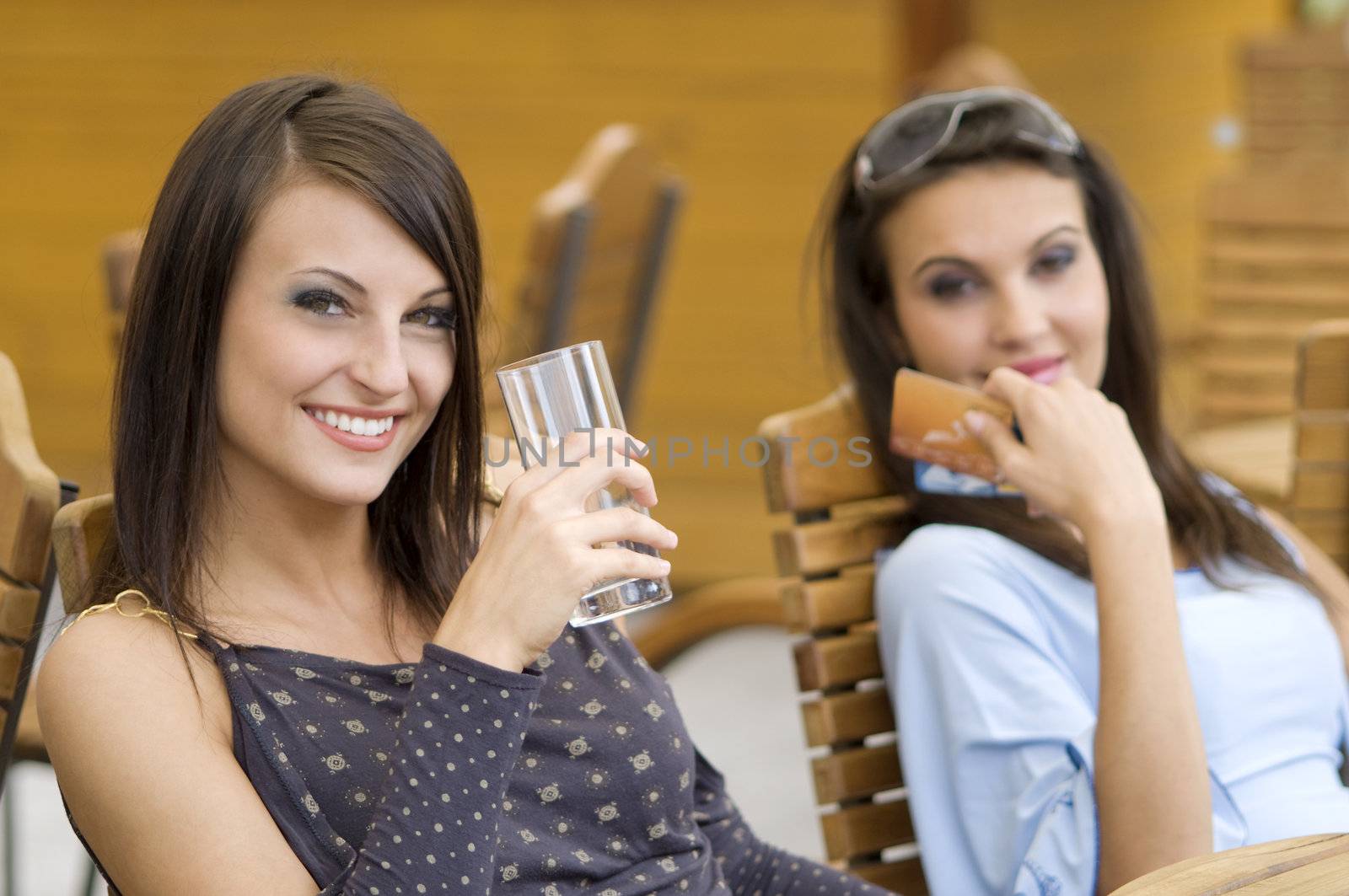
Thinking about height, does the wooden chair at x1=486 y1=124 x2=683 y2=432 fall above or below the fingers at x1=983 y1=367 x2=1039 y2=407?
above

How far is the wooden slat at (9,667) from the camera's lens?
1.45 metres

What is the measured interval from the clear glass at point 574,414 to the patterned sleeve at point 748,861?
16.9 inches

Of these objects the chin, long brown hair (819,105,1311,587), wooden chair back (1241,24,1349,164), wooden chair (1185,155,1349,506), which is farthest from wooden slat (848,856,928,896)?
wooden chair back (1241,24,1349,164)

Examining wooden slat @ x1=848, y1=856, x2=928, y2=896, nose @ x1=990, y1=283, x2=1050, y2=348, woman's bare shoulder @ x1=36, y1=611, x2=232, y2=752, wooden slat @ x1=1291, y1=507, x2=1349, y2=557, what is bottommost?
wooden slat @ x1=848, y1=856, x2=928, y2=896

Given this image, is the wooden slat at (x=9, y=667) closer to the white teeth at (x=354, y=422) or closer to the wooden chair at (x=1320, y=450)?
the white teeth at (x=354, y=422)

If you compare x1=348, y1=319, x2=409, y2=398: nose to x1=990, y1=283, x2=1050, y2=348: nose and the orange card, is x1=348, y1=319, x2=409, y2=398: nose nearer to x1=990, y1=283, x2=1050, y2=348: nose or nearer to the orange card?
the orange card

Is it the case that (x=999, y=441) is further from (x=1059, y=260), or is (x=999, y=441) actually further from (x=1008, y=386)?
(x=1059, y=260)

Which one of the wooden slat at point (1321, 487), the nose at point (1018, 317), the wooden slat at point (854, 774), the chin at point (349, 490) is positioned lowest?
the wooden slat at point (854, 774)

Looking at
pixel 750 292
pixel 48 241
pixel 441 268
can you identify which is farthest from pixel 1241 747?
pixel 48 241

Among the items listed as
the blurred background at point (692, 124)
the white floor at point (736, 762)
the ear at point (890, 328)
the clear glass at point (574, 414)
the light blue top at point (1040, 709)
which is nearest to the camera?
the clear glass at point (574, 414)

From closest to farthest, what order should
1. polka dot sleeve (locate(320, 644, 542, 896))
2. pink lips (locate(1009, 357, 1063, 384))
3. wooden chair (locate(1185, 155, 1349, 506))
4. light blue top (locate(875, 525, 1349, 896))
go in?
1. polka dot sleeve (locate(320, 644, 542, 896))
2. light blue top (locate(875, 525, 1349, 896))
3. pink lips (locate(1009, 357, 1063, 384))
4. wooden chair (locate(1185, 155, 1349, 506))

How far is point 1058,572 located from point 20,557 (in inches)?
44.2

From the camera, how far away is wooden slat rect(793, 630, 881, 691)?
1.94 m

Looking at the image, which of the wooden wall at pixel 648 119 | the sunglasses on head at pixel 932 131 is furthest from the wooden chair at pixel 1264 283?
the sunglasses on head at pixel 932 131
